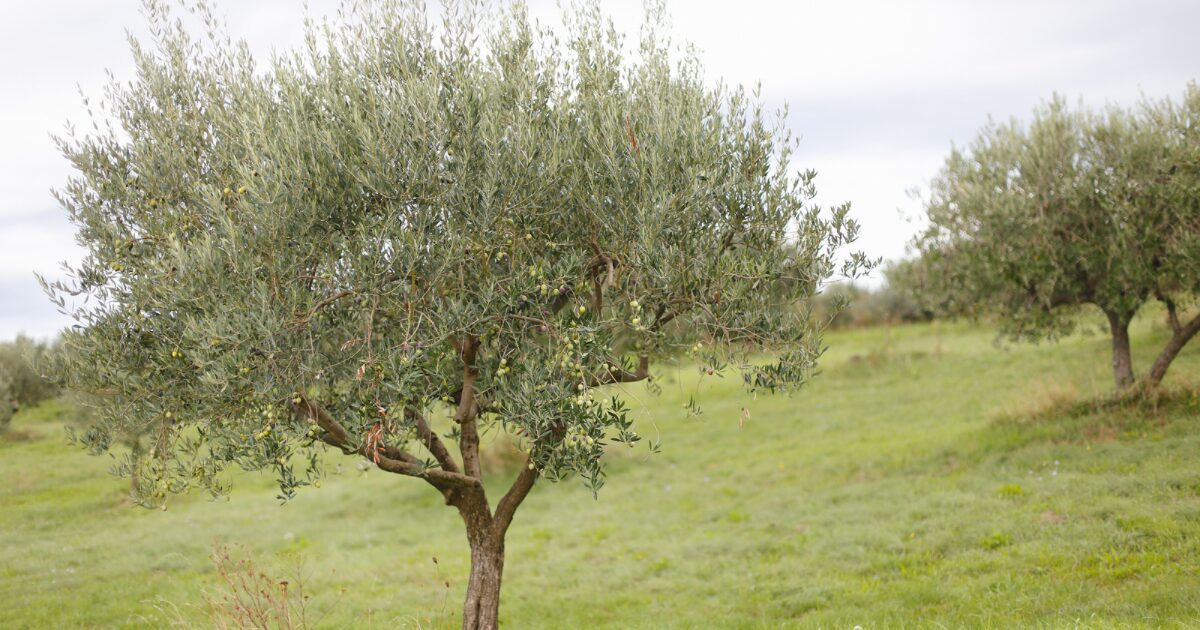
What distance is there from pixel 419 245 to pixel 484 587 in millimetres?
5758

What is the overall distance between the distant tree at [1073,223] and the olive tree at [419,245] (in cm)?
1394

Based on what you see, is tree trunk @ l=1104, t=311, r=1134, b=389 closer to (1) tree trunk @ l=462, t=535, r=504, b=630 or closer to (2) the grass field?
(2) the grass field

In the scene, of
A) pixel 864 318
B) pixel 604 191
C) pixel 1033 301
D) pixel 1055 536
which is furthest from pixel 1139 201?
pixel 864 318

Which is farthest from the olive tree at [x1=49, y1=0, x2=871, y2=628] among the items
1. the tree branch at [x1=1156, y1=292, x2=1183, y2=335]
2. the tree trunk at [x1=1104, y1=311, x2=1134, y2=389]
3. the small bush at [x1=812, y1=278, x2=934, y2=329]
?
the small bush at [x1=812, y1=278, x2=934, y2=329]

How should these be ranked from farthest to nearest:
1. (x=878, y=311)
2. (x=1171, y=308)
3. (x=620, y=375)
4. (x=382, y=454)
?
(x=878, y=311), (x=1171, y=308), (x=382, y=454), (x=620, y=375)

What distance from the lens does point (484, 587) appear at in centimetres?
1236

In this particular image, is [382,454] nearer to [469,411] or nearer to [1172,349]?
[469,411]

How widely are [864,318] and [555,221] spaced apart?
53.4 meters

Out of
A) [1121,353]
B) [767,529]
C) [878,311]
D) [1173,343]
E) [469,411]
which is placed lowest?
[767,529]

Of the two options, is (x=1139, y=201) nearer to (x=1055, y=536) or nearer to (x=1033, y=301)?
(x=1033, y=301)

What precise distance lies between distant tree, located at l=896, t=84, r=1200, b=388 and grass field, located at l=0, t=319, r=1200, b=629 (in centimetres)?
339

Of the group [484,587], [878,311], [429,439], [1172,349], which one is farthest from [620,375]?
[878,311]

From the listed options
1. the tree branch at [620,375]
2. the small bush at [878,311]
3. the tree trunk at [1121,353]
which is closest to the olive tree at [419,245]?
the tree branch at [620,375]

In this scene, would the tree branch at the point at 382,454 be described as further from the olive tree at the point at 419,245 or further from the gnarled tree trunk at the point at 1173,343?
the gnarled tree trunk at the point at 1173,343
